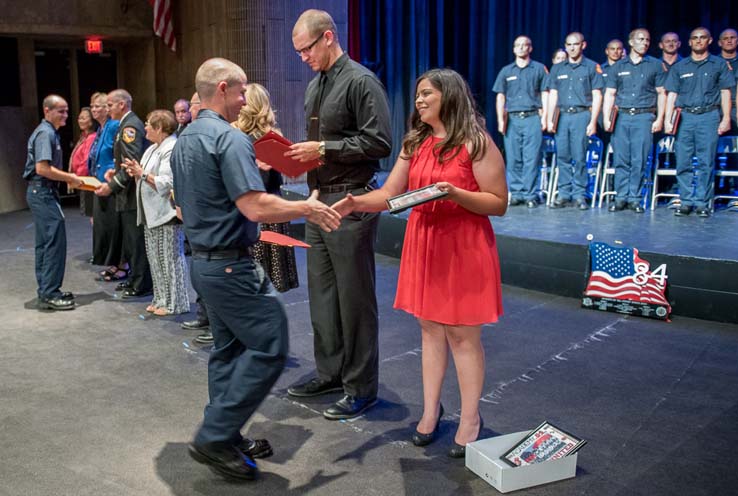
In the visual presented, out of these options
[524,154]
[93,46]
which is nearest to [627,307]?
[524,154]

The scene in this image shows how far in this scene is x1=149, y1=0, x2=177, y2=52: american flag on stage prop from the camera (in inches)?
424

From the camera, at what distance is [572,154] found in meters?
7.73

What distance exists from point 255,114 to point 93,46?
28.2ft

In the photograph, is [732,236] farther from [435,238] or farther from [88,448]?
[88,448]

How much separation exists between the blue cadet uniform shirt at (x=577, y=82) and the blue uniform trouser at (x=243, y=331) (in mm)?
5650

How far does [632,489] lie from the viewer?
8.86 ft

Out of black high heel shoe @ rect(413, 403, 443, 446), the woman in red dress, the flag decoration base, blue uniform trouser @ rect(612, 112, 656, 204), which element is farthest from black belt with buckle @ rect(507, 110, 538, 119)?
black high heel shoe @ rect(413, 403, 443, 446)

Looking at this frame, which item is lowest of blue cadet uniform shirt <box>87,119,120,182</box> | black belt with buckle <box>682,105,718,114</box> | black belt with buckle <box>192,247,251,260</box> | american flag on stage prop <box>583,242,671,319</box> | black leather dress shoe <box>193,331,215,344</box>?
black leather dress shoe <box>193,331,215,344</box>

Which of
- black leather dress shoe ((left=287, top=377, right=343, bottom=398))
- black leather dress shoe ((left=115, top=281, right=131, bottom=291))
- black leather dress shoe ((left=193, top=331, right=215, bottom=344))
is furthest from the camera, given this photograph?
black leather dress shoe ((left=115, top=281, right=131, bottom=291))

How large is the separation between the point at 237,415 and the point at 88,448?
79 centimetres

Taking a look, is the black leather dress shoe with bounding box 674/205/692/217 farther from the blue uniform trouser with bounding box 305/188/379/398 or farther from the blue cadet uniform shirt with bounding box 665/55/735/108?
the blue uniform trouser with bounding box 305/188/379/398

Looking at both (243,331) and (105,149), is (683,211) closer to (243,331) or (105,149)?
(105,149)

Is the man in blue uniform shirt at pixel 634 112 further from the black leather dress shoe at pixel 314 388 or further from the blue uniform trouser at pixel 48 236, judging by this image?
the blue uniform trouser at pixel 48 236

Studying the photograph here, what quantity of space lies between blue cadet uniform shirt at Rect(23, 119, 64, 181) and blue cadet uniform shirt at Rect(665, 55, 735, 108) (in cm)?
544
